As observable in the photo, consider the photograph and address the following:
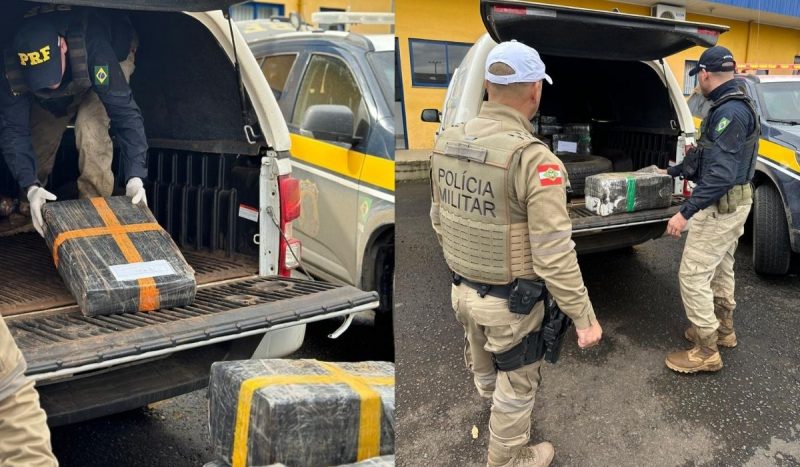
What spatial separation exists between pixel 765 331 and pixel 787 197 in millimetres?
1120

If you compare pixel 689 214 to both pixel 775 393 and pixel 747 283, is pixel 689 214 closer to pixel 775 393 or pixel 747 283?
pixel 775 393

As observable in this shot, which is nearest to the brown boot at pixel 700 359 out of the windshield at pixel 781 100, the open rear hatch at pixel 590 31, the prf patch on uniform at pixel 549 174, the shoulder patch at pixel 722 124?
the shoulder patch at pixel 722 124

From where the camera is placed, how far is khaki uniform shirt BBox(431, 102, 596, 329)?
7.11 ft

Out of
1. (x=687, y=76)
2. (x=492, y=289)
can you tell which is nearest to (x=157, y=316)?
(x=492, y=289)

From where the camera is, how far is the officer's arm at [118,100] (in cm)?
291

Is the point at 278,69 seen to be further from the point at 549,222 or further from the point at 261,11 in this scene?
the point at 261,11

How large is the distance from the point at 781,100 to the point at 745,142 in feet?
8.09

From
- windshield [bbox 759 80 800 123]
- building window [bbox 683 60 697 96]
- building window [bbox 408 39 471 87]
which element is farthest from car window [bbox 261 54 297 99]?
building window [bbox 683 60 697 96]

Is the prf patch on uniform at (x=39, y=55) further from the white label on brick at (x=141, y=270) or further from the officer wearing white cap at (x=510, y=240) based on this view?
the officer wearing white cap at (x=510, y=240)

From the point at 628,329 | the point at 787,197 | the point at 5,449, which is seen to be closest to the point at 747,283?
the point at 787,197

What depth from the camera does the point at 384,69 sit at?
362 centimetres

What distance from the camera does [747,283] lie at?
4.87 m

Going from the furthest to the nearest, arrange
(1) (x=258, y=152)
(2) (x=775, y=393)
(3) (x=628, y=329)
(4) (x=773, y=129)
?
(4) (x=773, y=129) < (3) (x=628, y=329) < (2) (x=775, y=393) < (1) (x=258, y=152)

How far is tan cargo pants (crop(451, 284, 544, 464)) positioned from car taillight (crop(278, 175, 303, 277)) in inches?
30.8
